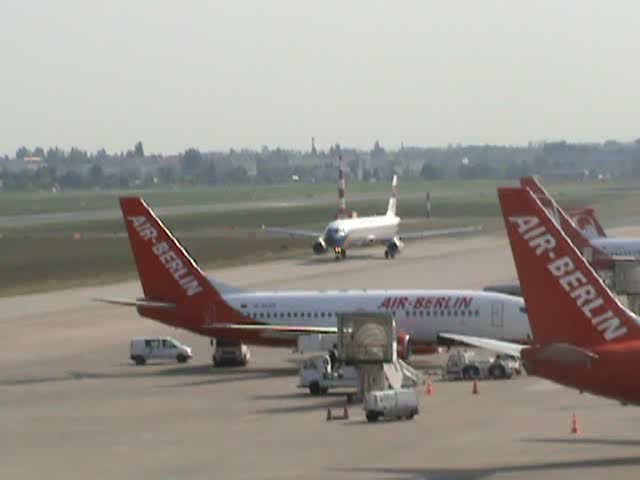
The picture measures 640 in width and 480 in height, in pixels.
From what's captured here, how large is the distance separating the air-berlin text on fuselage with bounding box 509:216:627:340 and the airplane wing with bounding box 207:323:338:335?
3226cm

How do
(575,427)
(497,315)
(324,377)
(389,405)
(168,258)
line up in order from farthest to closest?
(168,258) → (497,315) → (324,377) → (389,405) → (575,427)

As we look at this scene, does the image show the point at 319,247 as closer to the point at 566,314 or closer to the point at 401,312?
the point at 401,312

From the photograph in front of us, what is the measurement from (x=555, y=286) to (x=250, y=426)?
57.3 feet

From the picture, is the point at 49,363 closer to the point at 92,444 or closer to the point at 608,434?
the point at 92,444

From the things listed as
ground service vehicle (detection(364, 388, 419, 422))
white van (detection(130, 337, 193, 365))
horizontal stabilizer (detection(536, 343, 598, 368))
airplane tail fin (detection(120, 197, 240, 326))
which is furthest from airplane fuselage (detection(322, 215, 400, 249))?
horizontal stabilizer (detection(536, 343, 598, 368))

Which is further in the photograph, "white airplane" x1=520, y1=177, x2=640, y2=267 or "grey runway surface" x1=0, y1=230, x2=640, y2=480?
"white airplane" x1=520, y1=177, x2=640, y2=267

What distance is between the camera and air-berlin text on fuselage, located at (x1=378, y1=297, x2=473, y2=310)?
7925 centimetres

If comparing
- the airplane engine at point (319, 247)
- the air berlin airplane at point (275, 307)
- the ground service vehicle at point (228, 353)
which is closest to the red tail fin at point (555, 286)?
the air berlin airplane at point (275, 307)

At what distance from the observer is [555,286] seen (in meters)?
47.1

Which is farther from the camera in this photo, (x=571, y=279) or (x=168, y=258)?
(x=168, y=258)

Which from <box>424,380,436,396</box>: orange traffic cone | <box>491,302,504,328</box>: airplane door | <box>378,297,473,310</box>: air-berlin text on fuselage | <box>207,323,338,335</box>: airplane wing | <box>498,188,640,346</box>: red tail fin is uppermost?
<box>498,188,640,346</box>: red tail fin

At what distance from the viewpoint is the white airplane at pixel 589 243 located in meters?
117

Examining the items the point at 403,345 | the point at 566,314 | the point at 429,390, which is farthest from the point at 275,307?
the point at 566,314

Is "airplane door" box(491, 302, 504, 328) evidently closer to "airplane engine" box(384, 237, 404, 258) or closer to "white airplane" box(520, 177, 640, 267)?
"white airplane" box(520, 177, 640, 267)
